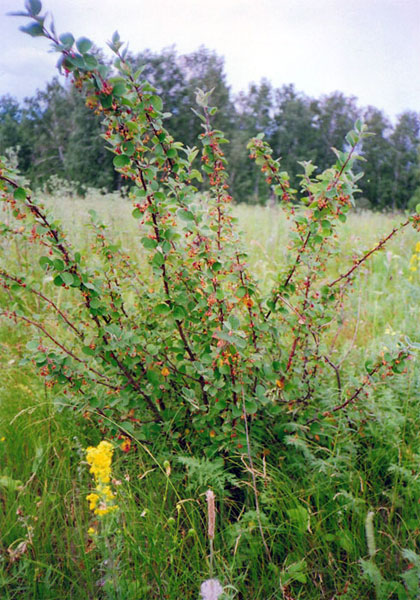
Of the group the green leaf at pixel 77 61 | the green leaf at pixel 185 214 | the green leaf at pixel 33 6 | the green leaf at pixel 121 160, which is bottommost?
the green leaf at pixel 185 214

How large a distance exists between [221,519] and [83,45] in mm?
1688

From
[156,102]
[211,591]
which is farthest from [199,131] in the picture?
[211,591]

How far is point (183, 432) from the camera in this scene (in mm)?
1966

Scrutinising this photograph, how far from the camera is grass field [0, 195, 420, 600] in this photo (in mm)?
1324

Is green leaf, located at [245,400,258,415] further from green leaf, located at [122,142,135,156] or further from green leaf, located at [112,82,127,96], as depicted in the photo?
green leaf, located at [112,82,127,96]

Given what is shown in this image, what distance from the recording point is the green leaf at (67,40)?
993 millimetres

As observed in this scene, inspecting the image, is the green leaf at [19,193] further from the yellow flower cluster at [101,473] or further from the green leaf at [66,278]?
the yellow flower cluster at [101,473]

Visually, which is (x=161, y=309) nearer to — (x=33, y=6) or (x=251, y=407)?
(x=251, y=407)

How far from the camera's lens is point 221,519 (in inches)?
62.1

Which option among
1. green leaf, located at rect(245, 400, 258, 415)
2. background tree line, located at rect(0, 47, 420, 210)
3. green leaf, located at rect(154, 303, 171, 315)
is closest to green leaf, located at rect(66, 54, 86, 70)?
green leaf, located at rect(154, 303, 171, 315)

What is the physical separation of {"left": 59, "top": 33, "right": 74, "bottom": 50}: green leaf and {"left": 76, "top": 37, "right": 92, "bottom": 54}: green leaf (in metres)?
0.02

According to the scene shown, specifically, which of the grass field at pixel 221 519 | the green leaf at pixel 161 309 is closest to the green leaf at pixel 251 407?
the grass field at pixel 221 519

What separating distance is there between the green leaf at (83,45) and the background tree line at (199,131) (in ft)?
7.32

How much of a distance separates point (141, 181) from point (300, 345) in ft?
3.36
